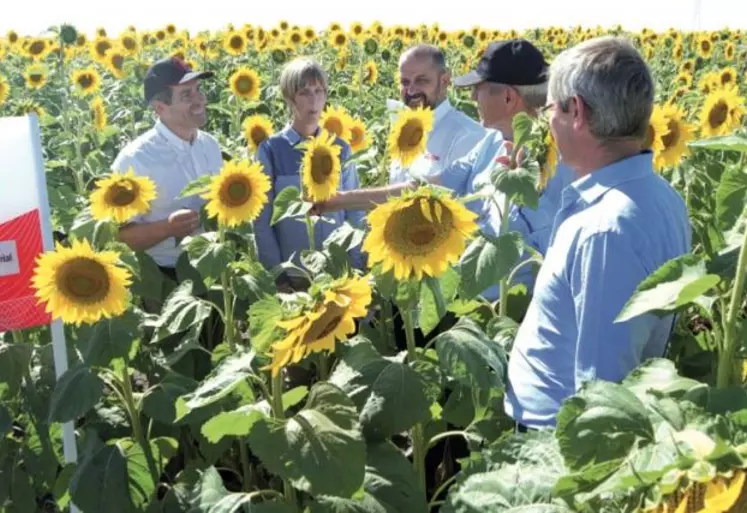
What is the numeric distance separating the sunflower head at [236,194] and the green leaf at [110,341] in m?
0.56

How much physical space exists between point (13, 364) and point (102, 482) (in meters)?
0.56

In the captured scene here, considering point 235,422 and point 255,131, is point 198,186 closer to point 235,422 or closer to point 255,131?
point 235,422

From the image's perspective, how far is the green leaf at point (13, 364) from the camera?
8.96 feet

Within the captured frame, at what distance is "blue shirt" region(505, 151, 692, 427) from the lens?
5.92 ft

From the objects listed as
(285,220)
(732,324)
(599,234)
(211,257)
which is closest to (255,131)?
(285,220)

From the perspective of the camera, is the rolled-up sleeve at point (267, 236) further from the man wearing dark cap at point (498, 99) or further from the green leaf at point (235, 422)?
the green leaf at point (235, 422)

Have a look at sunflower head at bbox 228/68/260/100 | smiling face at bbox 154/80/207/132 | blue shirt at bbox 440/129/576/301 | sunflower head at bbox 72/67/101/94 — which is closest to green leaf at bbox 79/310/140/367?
blue shirt at bbox 440/129/576/301

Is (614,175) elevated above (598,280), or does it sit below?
above

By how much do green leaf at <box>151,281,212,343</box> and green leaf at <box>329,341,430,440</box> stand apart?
2.31 ft

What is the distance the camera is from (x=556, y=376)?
2012 mm

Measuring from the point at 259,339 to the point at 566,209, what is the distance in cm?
74

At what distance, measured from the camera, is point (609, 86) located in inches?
75.4

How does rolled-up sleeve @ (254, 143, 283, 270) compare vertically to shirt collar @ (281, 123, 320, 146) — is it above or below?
below

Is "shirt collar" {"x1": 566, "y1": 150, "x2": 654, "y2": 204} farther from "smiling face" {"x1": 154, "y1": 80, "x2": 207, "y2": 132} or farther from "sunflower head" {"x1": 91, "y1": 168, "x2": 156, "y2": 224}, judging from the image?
"smiling face" {"x1": 154, "y1": 80, "x2": 207, "y2": 132}
